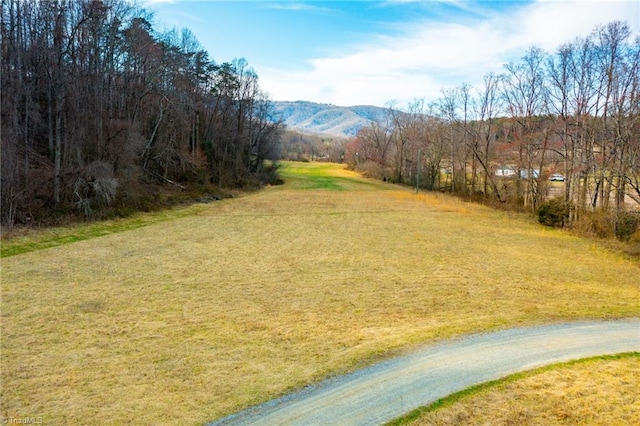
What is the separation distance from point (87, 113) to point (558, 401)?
2331 centimetres

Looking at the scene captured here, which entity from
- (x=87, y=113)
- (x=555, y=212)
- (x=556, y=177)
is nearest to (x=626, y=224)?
(x=555, y=212)

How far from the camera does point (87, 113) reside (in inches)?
845

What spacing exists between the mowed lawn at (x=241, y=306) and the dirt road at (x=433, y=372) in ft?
1.12

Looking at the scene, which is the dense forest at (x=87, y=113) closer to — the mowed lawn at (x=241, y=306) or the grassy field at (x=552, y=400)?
the mowed lawn at (x=241, y=306)

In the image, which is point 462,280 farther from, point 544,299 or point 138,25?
point 138,25

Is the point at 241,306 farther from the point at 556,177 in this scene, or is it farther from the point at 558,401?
the point at 556,177

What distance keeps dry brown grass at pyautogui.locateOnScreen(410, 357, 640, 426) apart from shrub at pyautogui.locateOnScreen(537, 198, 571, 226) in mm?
17509

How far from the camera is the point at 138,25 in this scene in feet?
92.8

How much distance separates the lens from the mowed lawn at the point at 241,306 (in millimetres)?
5723

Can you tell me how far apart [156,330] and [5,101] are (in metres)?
15.4

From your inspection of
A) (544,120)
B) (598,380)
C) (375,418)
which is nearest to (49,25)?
(375,418)

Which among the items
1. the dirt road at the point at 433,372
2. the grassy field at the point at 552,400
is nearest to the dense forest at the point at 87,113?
the dirt road at the point at 433,372

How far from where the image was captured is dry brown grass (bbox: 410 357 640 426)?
16.7 ft

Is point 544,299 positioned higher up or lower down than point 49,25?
lower down
